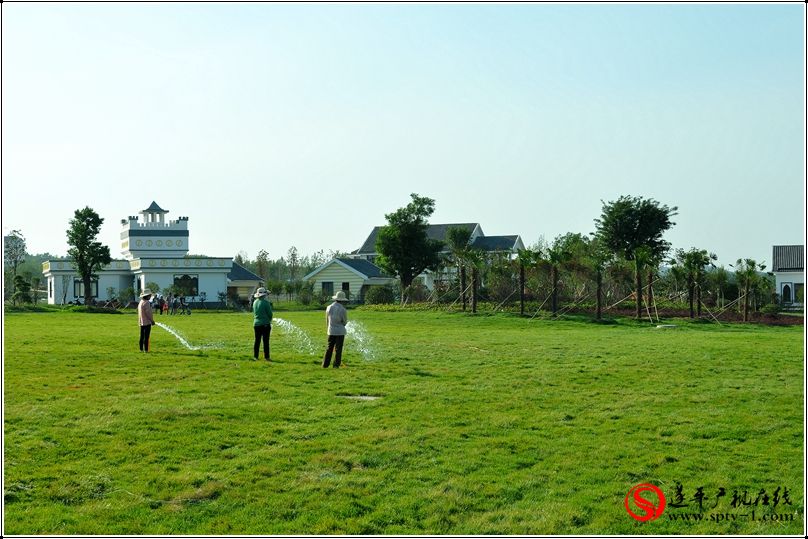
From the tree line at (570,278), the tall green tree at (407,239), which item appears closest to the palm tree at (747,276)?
the tree line at (570,278)

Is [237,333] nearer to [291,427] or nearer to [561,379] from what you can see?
[561,379]

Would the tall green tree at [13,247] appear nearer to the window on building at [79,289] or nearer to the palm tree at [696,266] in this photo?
the window on building at [79,289]

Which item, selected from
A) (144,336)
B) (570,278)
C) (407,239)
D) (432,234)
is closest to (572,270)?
(570,278)

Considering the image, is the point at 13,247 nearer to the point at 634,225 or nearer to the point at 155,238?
the point at 155,238

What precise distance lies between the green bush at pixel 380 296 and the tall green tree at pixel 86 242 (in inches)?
642

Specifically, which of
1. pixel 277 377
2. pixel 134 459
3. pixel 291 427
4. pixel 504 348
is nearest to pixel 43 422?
pixel 134 459

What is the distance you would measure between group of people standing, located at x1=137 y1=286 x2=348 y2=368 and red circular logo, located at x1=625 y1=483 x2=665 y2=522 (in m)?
9.46

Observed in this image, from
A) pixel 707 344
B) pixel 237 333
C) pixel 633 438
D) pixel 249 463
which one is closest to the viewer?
pixel 249 463

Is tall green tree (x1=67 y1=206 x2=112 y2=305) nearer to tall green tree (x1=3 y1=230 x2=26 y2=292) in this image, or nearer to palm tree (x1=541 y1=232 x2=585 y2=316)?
tall green tree (x1=3 y1=230 x2=26 y2=292)

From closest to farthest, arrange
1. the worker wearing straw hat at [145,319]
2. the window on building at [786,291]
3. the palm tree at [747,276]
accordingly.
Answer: the worker wearing straw hat at [145,319], the palm tree at [747,276], the window on building at [786,291]

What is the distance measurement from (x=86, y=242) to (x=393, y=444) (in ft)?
163

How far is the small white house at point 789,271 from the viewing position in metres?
66.8

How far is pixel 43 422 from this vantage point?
12.4 meters

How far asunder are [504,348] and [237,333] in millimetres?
9914
